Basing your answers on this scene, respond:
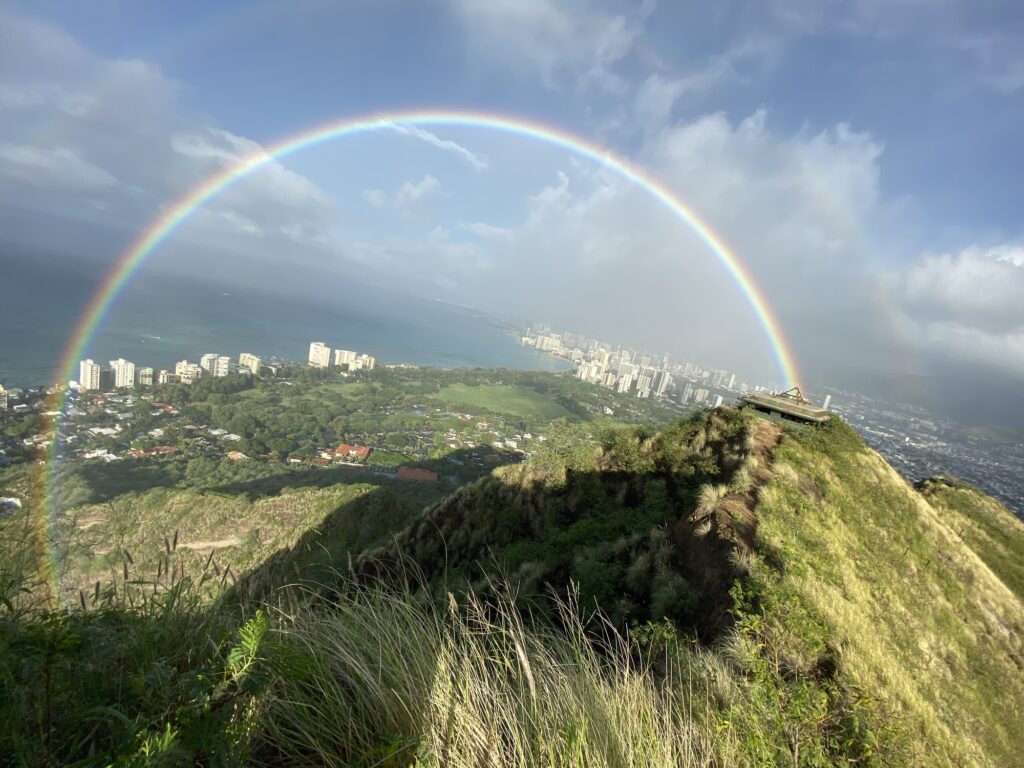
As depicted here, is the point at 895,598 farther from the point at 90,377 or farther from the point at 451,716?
the point at 90,377

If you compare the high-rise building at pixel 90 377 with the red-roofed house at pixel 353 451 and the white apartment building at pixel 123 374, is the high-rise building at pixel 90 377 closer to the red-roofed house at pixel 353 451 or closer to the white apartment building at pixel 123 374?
the white apartment building at pixel 123 374

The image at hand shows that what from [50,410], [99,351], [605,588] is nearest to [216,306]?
[99,351]

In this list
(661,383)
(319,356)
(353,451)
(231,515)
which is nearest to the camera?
(231,515)

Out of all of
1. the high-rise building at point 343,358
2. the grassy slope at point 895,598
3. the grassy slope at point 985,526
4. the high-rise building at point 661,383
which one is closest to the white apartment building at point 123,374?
the high-rise building at point 343,358

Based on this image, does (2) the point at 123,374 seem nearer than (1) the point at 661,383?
Yes

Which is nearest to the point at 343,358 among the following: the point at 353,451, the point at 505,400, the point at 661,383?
the point at 505,400

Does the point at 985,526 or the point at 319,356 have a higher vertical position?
the point at 985,526

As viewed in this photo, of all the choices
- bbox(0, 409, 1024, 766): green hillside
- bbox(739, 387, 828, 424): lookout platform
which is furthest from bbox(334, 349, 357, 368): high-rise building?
bbox(739, 387, 828, 424): lookout platform
